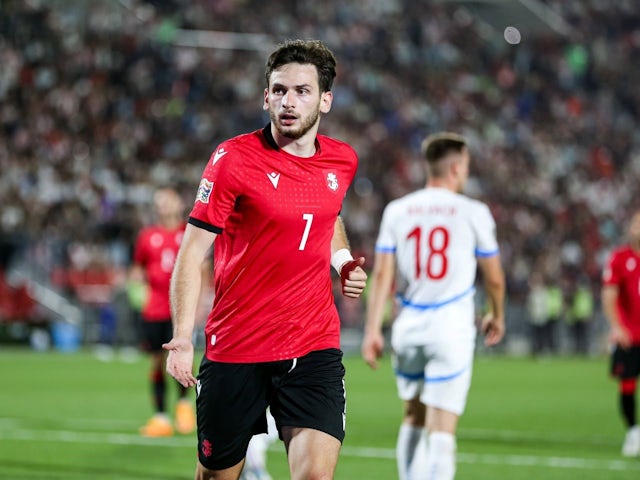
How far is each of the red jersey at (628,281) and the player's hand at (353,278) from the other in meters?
7.02

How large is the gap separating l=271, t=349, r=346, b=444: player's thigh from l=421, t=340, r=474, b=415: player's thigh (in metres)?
2.05

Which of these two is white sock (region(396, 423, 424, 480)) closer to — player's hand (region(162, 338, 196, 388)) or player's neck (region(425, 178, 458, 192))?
player's neck (region(425, 178, 458, 192))

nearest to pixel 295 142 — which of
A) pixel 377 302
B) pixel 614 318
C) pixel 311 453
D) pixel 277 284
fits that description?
pixel 277 284

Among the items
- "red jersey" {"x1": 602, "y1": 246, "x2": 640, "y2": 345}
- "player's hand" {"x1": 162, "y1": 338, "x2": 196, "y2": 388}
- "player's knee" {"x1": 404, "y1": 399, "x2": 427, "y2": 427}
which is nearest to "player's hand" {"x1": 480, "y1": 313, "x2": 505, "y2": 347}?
"player's knee" {"x1": 404, "y1": 399, "x2": 427, "y2": 427}

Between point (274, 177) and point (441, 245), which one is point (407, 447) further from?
point (274, 177)

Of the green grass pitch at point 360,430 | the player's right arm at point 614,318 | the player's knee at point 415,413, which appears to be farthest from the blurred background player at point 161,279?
the player's knee at point 415,413

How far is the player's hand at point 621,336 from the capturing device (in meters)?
11.3

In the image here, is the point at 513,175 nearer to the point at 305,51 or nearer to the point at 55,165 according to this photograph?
the point at 55,165

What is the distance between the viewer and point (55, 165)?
91.2 ft

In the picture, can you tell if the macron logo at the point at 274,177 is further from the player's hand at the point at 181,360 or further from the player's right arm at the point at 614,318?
the player's right arm at the point at 614,318

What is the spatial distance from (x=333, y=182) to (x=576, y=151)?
31.4 m

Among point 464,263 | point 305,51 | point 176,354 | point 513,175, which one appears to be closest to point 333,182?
point 305,51

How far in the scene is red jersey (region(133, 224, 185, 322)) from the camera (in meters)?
12.4

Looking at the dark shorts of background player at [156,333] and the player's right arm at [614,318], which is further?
the dark shorts of background player at [156,333]
